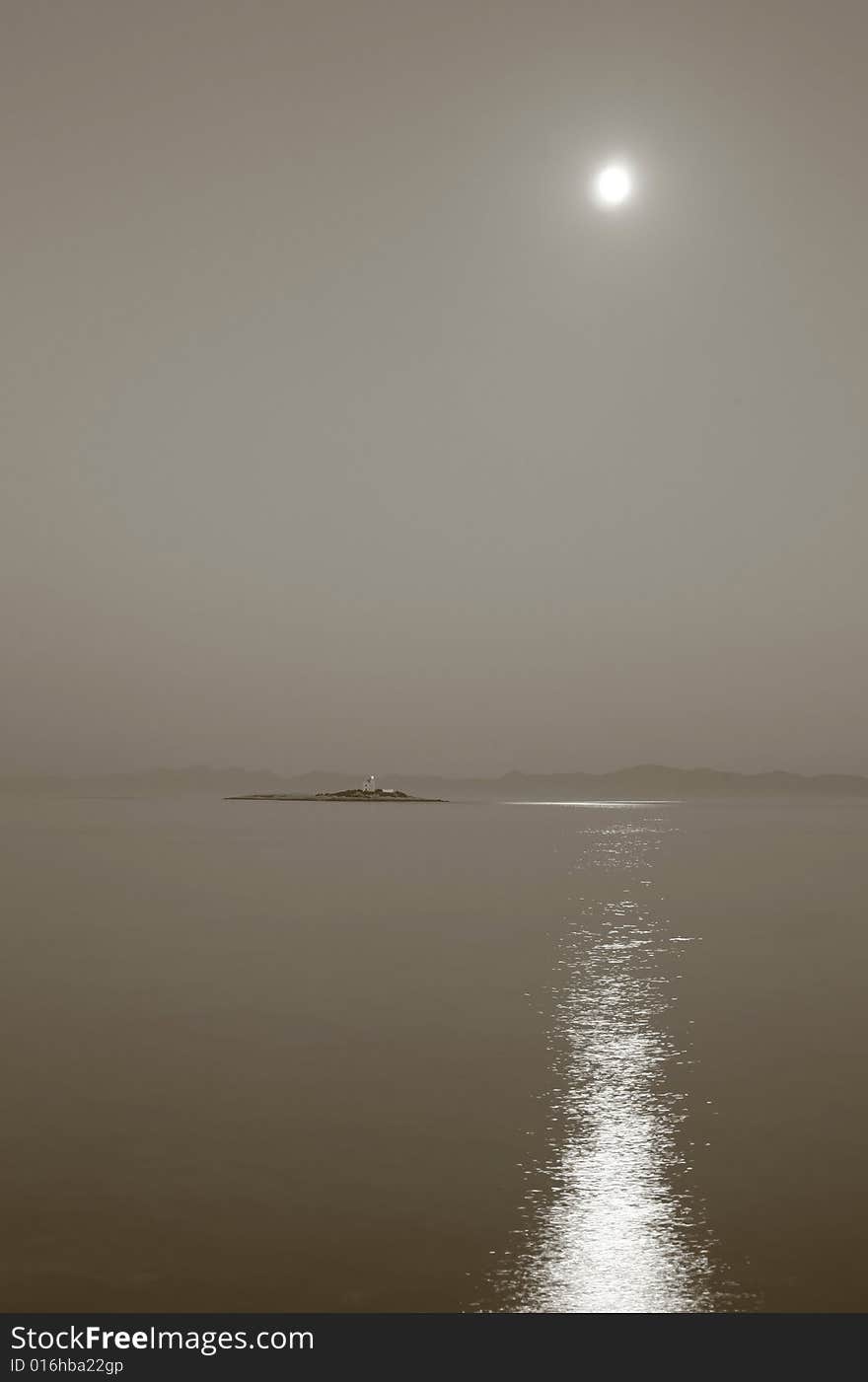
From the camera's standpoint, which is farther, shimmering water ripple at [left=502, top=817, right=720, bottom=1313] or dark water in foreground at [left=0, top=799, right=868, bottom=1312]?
dark water in foreground at [left=0, top=799, right=868, bottom=1312]

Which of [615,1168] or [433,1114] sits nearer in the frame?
[615,1168]

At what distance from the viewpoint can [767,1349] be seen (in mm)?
11031

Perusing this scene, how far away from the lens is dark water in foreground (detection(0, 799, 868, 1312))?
12.5 metres

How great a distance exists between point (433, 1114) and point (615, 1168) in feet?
14.1

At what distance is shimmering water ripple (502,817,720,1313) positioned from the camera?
12086mm

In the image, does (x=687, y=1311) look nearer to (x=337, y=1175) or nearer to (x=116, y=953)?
(x=337, y=1175)

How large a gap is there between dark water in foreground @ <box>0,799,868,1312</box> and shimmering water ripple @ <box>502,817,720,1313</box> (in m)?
0.06

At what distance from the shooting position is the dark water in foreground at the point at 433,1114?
1255 cm

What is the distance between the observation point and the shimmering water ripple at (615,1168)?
12.1 meters

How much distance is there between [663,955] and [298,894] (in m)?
25.7

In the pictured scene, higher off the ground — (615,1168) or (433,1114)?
(615,1168)

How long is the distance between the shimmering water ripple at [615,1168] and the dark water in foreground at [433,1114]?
0.06 metres

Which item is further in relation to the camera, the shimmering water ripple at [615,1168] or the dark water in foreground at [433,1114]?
the dark water in foreground at [433,1114]

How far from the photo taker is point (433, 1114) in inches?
754
